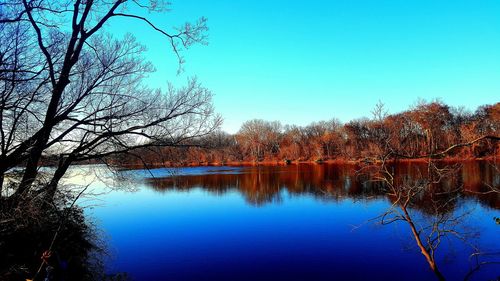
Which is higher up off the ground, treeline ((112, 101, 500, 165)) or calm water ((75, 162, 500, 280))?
treeline ((112, 101, 500, 165))

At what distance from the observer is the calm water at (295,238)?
911cm

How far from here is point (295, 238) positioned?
12336mm

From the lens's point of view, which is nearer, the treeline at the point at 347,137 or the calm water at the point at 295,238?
the calm water at the point at 295,238

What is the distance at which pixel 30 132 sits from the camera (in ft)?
23.1

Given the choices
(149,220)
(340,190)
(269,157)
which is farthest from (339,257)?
(269,157)

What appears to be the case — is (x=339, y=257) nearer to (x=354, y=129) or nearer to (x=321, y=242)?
(x=321, y=242)

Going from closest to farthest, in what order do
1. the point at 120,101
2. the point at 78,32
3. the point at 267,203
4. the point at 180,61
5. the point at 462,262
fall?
the point at 78,32 < the point at 180,61 < the point at 120,101 < the point at 462,262 < the point at 267,203

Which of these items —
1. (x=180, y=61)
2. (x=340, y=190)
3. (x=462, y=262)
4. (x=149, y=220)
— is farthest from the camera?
(x=340, y=190)

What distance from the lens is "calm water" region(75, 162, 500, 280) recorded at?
9109 millimetres

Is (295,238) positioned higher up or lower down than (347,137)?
lower down

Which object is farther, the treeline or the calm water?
the treeline

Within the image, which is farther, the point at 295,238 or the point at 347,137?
the point at 347,137

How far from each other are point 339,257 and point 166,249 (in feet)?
18.2

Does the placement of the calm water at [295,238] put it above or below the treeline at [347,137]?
below
